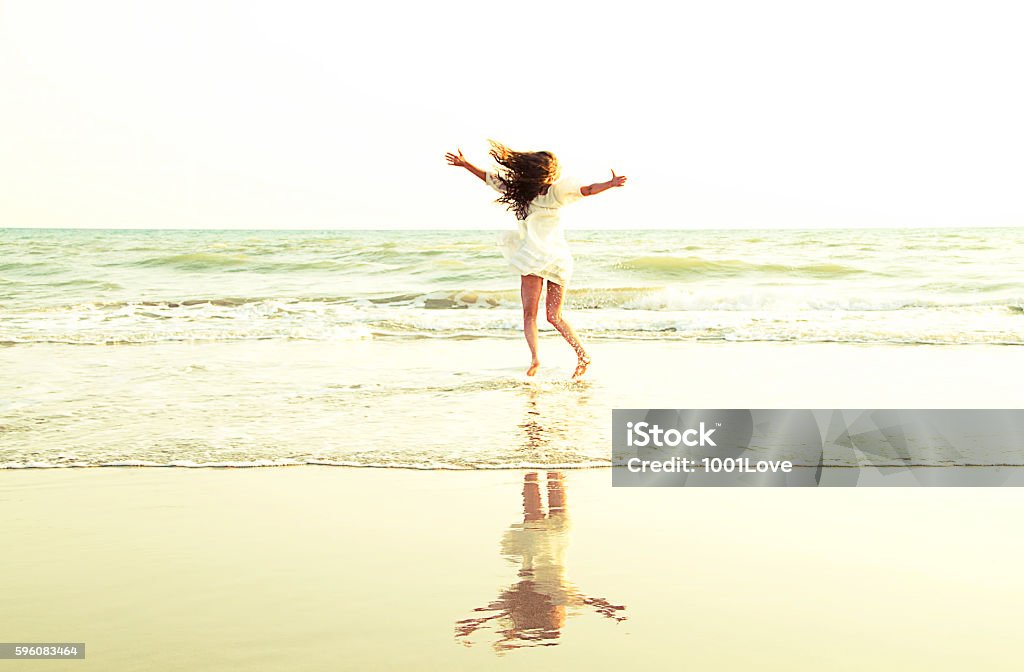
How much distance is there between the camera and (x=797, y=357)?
928 cm

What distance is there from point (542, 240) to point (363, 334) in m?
4.11

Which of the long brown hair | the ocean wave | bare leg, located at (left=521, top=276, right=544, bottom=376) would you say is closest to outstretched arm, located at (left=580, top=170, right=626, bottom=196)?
the long brown hair

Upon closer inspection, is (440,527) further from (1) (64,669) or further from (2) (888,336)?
(2) (888,336)

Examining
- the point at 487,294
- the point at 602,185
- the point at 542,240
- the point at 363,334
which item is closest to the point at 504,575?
the point at 602,185

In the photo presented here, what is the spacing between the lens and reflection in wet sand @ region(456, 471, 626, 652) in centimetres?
284

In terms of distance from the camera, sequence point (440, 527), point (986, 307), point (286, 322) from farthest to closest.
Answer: point (986, 307), point (286, 322), point (440, 527)

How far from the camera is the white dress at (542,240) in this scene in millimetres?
7998

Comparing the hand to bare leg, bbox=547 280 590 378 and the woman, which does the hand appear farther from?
bare leg, bbox=547 280 590 378

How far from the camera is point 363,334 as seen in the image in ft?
37.9

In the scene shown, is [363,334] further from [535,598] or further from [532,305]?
[535,598]

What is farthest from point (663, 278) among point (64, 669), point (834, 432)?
point (64, 669)

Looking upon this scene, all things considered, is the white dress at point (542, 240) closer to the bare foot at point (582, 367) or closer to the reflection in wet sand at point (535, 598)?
the bare foot at point (582, 367)

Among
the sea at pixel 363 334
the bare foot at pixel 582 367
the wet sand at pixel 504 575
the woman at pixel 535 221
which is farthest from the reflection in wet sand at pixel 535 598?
the woman at pixel 535 221

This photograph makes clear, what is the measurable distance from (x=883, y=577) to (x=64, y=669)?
262 centimetres
